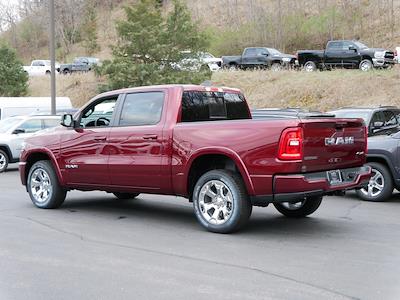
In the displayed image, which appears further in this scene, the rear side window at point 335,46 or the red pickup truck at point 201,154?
the rear side window at point 335,46

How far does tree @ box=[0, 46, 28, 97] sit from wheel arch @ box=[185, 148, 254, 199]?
111 feet

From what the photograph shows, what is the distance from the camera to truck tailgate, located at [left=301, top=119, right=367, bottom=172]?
6.91 m

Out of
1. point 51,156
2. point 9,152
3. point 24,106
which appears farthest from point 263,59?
point 51,156

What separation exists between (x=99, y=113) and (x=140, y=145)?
1.24 metres

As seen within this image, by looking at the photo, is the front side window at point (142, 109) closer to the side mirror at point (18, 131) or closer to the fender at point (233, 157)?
the fender at point (233, 157)

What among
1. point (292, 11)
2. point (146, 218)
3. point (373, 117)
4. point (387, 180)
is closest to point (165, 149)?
point (146, 218)

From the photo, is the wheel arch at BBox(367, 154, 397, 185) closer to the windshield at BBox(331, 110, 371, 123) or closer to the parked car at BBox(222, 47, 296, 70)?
the windshield at BBox(331, 110, 371, 123)

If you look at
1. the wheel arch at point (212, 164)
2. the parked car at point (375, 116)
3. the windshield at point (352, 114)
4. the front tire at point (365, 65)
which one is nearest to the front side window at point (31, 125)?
the parked car at point (375, 116)

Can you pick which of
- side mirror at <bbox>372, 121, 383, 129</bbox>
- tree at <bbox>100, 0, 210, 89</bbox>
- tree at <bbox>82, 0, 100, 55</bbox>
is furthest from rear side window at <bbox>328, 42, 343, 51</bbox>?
tree at <bbox>82, 0, 100, 55</bbox>

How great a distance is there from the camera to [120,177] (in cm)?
836

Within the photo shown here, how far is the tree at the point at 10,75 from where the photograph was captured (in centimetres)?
3897

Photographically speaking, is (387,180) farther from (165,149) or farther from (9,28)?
(9,28)

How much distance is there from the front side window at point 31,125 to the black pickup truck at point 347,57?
705 inches

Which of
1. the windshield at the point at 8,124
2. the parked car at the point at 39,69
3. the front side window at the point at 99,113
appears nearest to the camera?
the front side window at the point at 99,113
